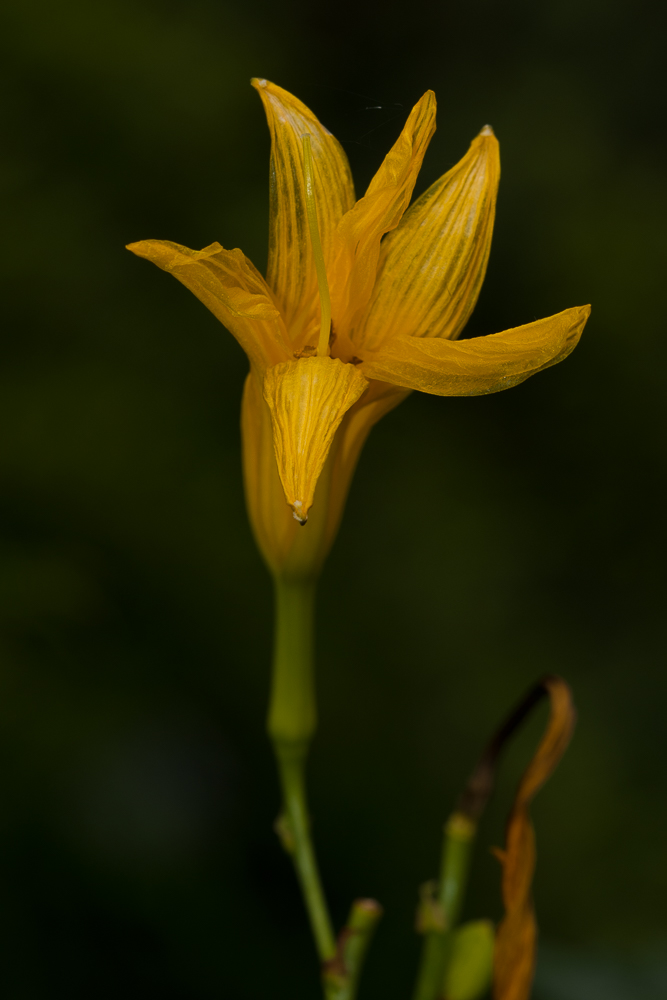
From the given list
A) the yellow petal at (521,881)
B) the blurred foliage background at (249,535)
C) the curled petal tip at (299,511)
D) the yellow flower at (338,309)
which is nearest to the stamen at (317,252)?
the yellow flower at (338,309)

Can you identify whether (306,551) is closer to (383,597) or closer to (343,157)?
(343,157)

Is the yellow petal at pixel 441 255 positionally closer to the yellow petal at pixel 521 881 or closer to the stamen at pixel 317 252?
the stamen at pixel 317 252

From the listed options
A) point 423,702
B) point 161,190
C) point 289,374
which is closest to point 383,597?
point 423,702

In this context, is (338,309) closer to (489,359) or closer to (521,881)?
(489,359)

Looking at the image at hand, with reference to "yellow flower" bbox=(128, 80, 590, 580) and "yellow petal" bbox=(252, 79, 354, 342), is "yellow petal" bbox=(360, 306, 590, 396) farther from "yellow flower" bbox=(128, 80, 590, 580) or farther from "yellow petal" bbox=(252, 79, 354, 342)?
"yellow petal" bbox=(252, 79, 354, 342)

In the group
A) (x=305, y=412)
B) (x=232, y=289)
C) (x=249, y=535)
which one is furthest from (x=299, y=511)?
(x=249, y=535)

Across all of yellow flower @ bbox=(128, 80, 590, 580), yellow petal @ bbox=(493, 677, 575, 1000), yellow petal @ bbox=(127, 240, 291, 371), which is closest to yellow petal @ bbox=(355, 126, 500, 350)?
yellow flower @ bbox=(128, 80, 590, 580)
